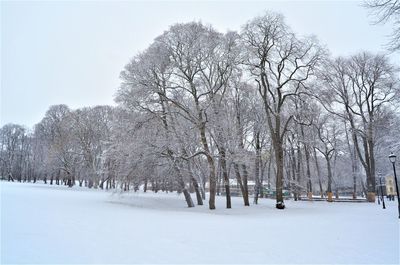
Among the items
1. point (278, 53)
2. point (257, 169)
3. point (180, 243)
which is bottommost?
point (180, 243)

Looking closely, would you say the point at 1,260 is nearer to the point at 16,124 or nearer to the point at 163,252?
the point at 163,252

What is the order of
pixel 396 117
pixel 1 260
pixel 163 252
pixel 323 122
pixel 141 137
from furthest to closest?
pixel 323 122, pixel 396 117, pixel 141 137, pixel 163 252, pixel 1 260

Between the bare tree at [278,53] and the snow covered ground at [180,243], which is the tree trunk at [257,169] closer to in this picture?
the bare tree at [278,53]

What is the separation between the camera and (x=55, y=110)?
50.5 metres

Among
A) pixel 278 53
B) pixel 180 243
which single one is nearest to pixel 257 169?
pixel 278 53

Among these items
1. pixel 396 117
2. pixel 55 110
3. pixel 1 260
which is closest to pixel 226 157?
pixel 1 260

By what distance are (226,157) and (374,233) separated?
36.9ft

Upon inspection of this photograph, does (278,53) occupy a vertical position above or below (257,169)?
above

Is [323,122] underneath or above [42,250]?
above

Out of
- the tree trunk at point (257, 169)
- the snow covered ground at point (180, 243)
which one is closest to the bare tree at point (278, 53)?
the tree trunk at point (257, 169)

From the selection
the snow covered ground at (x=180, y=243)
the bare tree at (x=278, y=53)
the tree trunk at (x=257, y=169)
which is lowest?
the snow covered ground at (x=180, y=243)

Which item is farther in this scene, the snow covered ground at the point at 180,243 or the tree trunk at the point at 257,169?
the tree trunk at the point at 257,169

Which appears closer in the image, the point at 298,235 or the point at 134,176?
the point at 298,235

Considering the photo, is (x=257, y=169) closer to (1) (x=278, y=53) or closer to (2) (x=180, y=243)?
(1) (x=278, y=53)
